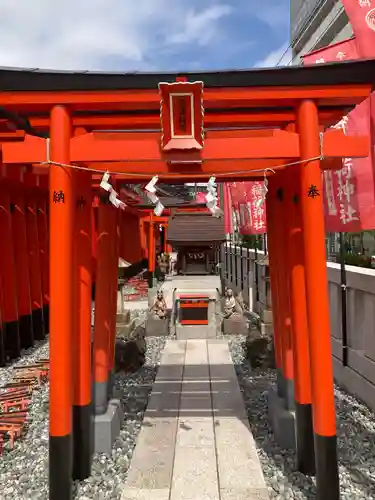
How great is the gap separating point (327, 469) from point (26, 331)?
899 cm

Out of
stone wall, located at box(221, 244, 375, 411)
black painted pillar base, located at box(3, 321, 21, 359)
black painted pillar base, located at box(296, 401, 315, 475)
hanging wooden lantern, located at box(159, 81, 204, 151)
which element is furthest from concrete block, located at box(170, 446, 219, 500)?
black painted pillar base, located at box(3, 321, 21, 359)

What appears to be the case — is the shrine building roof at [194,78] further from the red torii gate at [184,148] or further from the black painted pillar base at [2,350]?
the black painted pillar base at [2,350]

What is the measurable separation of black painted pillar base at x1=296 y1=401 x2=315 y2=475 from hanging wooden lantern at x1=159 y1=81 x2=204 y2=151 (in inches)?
131

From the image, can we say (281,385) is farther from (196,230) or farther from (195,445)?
(196,230)

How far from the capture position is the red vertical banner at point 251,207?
12578 mm

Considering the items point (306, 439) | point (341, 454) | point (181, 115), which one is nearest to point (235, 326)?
point (341, 454)

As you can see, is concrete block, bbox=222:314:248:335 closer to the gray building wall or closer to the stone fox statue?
the stone fox statue

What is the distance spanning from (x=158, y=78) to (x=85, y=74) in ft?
2.46

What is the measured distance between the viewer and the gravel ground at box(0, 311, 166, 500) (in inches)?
168

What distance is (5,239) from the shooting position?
9.34 metres

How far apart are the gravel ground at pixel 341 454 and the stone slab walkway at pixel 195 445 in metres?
0.18

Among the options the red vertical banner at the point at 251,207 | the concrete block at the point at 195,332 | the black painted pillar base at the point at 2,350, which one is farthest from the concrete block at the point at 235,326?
the black painted pillar base at the point at 2,350

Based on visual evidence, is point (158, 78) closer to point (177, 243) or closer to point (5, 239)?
point (5, 239)

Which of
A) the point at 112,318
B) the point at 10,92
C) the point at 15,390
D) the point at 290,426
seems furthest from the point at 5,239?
the point at 290,426
